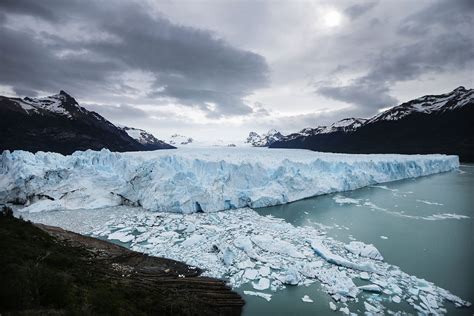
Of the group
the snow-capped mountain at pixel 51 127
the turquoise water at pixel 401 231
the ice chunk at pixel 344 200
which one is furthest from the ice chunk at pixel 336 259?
the snow-capped mountain at pixel 51 127

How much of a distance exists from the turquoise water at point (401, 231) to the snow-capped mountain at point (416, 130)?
38.0m

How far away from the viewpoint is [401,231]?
32.4 ft

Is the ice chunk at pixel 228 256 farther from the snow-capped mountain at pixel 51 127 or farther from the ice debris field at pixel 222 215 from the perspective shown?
the snow-capped mountain at pixel 51 127

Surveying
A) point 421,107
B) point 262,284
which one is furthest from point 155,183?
point 421,107

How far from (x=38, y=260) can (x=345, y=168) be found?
17.9m

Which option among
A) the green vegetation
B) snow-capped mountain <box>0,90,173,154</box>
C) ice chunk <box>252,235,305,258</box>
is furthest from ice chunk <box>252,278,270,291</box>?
snow-capped mountain <box>0,90,173,154</box>

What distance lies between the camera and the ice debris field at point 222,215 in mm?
6375

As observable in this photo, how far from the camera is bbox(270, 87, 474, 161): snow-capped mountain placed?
5017 cm

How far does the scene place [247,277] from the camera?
21.8ft

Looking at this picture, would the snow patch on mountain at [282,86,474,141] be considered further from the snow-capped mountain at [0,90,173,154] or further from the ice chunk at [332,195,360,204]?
the snow-capped mountain at [0,90,173,154]

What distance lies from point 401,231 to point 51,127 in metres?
49.5

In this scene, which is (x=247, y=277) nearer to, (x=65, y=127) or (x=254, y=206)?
(x=254, y=206)

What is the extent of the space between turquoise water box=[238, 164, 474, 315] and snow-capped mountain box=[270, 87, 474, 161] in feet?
125

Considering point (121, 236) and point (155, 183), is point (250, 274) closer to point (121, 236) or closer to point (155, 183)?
point (121, 236)
